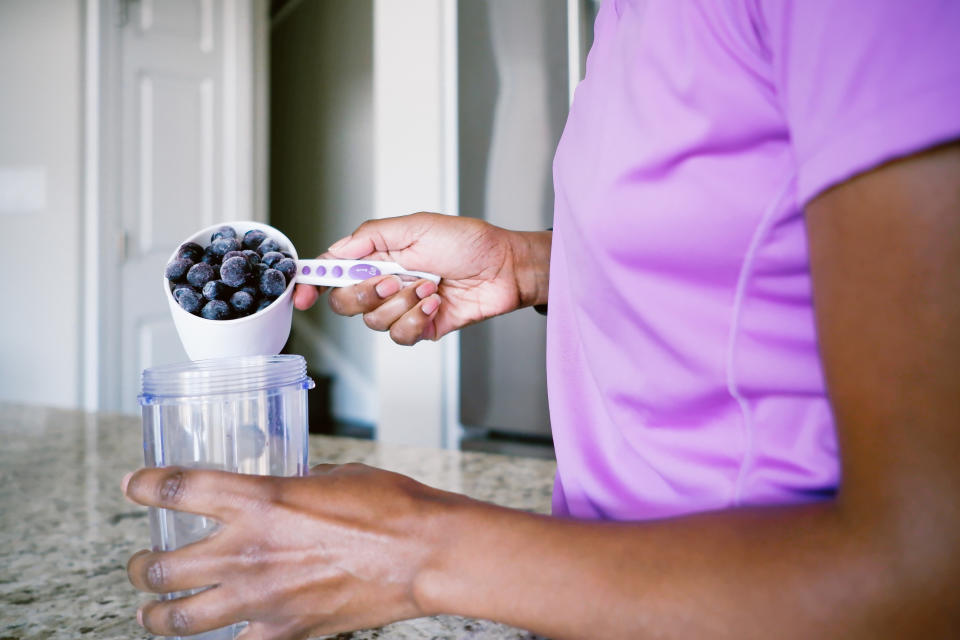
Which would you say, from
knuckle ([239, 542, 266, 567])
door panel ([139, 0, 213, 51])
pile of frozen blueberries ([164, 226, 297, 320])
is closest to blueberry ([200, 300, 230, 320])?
pile of frozen blueberries ([164, 226, 297, 320])

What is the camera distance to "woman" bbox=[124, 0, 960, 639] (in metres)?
0.28

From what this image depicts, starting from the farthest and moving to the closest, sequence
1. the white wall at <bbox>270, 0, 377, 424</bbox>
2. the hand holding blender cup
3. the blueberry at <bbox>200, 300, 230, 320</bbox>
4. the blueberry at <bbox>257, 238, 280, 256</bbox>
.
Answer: the white wall at <bbox>270, 0, 377, 424</bbox>
the blueberry at <bbox>257, 238, 280, 256</bbox>
the blueberry at <bbox>200, 300, 230, 320</bbox>
the hand holding blender cup

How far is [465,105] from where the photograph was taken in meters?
2.24

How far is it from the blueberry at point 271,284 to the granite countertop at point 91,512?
11.6 inches

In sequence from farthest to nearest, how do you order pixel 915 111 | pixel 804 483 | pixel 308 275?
pixel 308 275 < pixel 804 483 < pixel 915 111

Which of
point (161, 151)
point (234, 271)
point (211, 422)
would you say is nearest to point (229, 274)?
point (234, 271)

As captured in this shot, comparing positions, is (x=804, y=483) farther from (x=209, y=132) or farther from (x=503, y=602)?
(x=209, y=132)

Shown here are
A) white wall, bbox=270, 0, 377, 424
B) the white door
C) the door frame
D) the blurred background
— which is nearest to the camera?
the blurred background

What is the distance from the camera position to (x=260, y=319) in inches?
27.2

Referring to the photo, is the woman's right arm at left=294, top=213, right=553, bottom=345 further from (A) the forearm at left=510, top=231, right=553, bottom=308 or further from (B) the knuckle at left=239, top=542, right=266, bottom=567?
(B) the knuckle at left=239, top=542, right=266, bottom=567

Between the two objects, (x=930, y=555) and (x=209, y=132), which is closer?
(x=930, y=555)

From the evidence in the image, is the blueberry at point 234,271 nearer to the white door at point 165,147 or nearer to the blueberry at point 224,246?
the blueberry at point 224,246

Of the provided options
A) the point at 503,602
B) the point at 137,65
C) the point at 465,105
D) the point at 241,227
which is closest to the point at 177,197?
the point at 137,65

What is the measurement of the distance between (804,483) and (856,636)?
11cm
